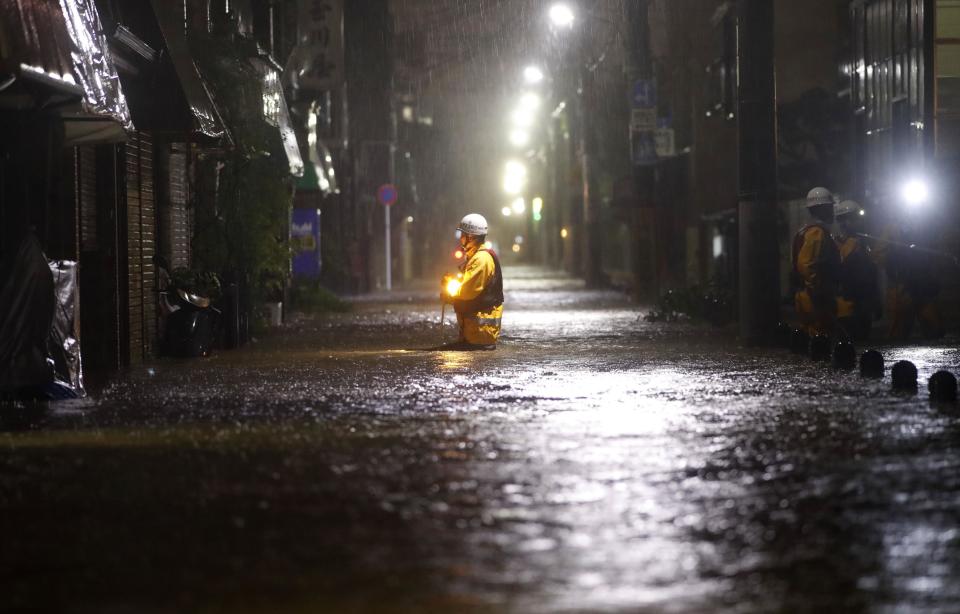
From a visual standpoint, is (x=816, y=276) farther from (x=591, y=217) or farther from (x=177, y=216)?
(x=591, y=217)

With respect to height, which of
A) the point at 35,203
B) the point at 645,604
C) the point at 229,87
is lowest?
the point at 645,604

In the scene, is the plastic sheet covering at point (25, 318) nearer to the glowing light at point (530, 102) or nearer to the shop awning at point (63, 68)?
the shop awning at point (63, 68)

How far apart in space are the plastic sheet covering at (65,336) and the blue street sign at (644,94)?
27.1 meters

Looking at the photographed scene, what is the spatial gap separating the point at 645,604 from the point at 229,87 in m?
19.9

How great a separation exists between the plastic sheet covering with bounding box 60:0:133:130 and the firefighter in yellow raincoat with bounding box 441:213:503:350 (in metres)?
6.25

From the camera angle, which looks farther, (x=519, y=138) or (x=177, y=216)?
(x=519, y=138)

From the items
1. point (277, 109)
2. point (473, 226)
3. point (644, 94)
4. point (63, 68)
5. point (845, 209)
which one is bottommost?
point (473, 226)

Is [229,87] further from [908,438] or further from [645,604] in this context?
[645,604]

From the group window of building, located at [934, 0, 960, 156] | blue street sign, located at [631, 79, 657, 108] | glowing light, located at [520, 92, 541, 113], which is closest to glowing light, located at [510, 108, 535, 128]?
glowing light, located at [520, 92, 541, 113]

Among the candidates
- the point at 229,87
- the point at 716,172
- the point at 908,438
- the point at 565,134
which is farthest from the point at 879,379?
the point at 565,134

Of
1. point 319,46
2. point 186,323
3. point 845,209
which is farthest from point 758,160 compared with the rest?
point 319,46

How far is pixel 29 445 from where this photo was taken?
1059cm

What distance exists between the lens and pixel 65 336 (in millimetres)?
14414

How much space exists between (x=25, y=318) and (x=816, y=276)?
10.2m
